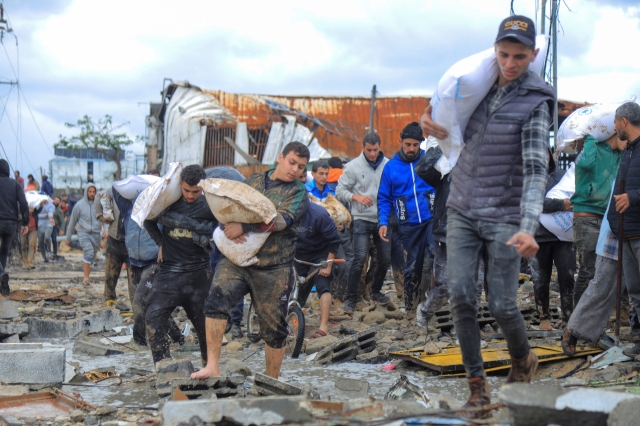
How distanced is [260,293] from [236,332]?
10.4 ft

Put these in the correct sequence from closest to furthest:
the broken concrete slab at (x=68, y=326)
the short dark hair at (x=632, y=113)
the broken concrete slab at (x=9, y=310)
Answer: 1. the short dark hair at (x=632, y=113)
2. the broken concrete slab at (x=68, y=326)
3. the broken concrete slab at (x=9, y=310)

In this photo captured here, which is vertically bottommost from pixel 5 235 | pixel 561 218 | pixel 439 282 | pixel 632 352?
pixel 632 352

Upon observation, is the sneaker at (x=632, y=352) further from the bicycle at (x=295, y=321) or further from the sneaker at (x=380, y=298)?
the sneaker at (x=380, y=298)

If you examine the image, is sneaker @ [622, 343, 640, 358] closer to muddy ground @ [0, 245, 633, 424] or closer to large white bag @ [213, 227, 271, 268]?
muddy ground @ [0, 245, 633, 424]

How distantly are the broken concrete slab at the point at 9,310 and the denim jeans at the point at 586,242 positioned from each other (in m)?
6.95

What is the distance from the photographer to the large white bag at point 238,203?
16.6ft

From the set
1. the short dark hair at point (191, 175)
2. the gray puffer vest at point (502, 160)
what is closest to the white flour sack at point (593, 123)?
the gray puffer vest at point (502, 160)

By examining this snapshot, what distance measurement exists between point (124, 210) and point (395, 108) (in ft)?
72.7

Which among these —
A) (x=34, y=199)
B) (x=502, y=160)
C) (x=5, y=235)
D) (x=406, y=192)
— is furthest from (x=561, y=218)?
(x=34, y=199)

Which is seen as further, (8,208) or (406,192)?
(8,208)

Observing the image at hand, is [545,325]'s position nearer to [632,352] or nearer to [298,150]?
[632,352]

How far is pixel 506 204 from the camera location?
4.11 m

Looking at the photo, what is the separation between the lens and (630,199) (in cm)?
565

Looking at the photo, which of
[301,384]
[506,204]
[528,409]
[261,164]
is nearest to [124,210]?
[301,384]
